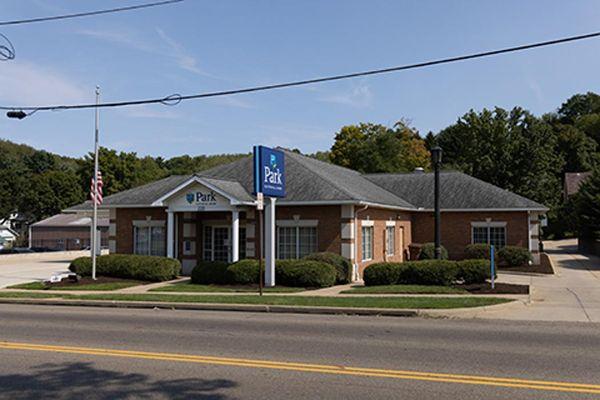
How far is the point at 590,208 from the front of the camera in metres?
39.2

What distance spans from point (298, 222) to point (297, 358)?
1421 cm

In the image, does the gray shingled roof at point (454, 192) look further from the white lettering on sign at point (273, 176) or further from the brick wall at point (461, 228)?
the white lettering on sign at point (273, 176)

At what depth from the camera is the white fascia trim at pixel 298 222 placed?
73.8 ft

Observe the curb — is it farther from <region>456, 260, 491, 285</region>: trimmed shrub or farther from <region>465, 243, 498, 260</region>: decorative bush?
<region>465, 243, 498, 260</region>: decorative bush

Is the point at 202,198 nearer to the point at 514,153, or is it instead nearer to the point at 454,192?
the point at 454,192

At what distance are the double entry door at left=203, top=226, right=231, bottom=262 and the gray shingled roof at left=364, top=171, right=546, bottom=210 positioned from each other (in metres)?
11.8

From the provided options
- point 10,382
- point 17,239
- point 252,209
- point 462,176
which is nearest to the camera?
point 10,382

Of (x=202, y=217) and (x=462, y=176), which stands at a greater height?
(x=462, y=176)

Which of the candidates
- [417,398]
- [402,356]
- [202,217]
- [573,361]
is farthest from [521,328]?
[202,217]

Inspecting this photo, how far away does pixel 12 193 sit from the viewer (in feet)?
244

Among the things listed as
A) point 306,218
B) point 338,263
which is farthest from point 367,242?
point 338,263

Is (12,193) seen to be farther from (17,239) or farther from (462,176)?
(462,176)

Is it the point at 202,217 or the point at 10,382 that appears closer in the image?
the point at 10,382

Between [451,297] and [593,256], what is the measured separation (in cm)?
2678
